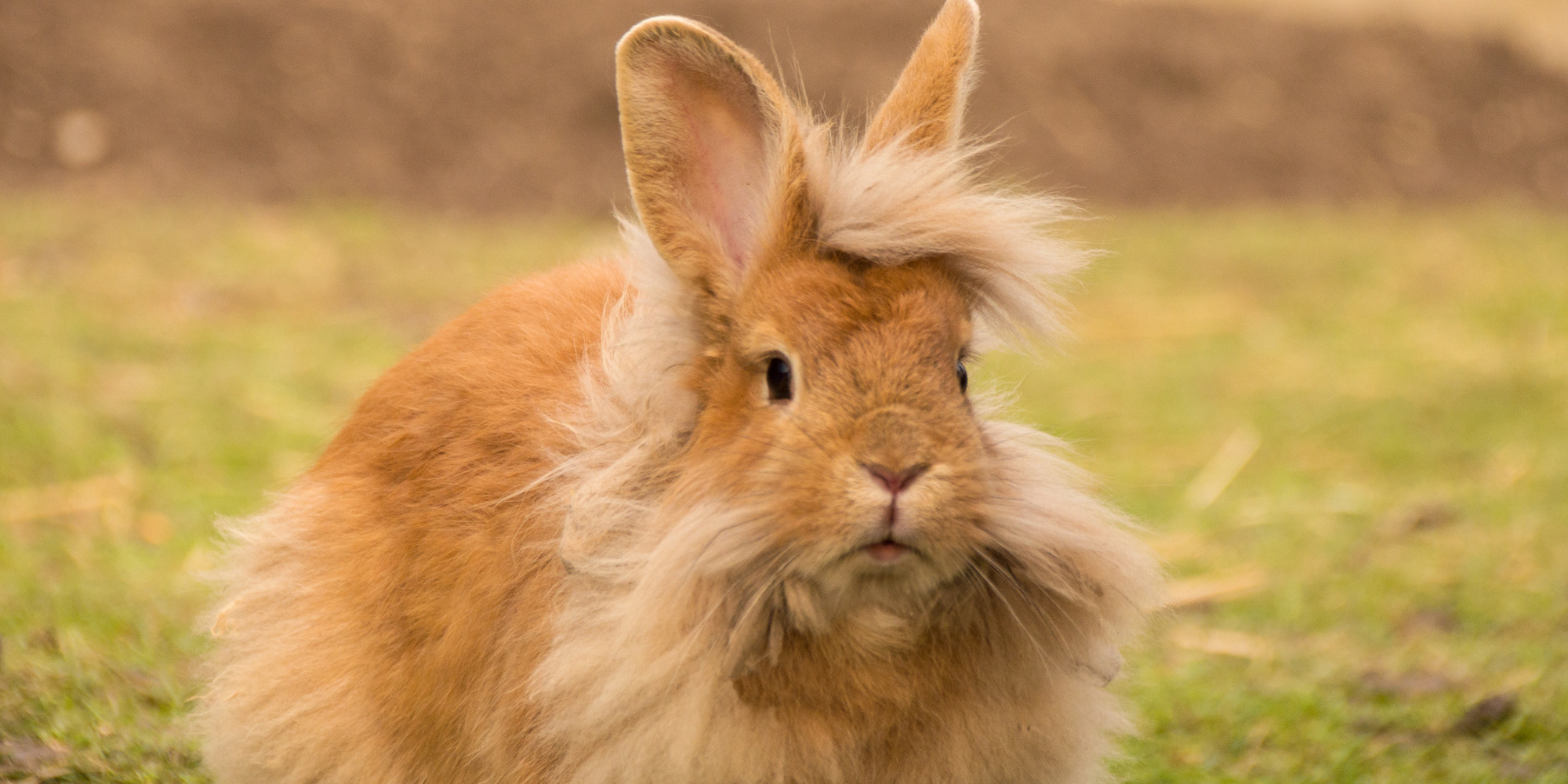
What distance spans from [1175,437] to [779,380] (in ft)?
14.3

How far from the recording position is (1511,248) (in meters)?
9.00

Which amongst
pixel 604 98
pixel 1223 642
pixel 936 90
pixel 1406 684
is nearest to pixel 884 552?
pixel 936 90

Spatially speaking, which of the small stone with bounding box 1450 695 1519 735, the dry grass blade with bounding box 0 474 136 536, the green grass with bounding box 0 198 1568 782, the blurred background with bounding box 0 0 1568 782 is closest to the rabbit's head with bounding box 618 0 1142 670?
the blurred background with bounding box 0 0 1568 782

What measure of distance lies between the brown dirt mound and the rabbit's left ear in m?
6.93

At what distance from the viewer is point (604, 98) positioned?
33.2 ft

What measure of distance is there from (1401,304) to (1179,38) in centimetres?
489

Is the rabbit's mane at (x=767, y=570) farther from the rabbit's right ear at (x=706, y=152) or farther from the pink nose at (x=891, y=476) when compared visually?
the pink nose at (x=891, y=476)

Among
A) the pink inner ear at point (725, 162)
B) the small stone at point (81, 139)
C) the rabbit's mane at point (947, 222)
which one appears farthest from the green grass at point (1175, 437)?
the small stone at point (81, 139)

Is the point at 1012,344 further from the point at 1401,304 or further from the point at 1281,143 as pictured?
the point at 1281,143

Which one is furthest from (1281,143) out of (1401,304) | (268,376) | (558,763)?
(558,763)

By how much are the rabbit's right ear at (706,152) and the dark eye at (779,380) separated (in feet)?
0.53

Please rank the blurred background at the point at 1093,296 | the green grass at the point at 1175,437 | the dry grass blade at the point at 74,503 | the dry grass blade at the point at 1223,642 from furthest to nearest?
the dry grass blade at the point at 74,503 < the dry grass blade at the point at 1223,642 < the blurred background at the point at 1093,296 < the green grass at the point at 1175,437

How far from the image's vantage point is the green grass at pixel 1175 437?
11.3ft

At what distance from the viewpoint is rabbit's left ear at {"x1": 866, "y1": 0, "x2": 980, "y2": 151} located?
2412mm
